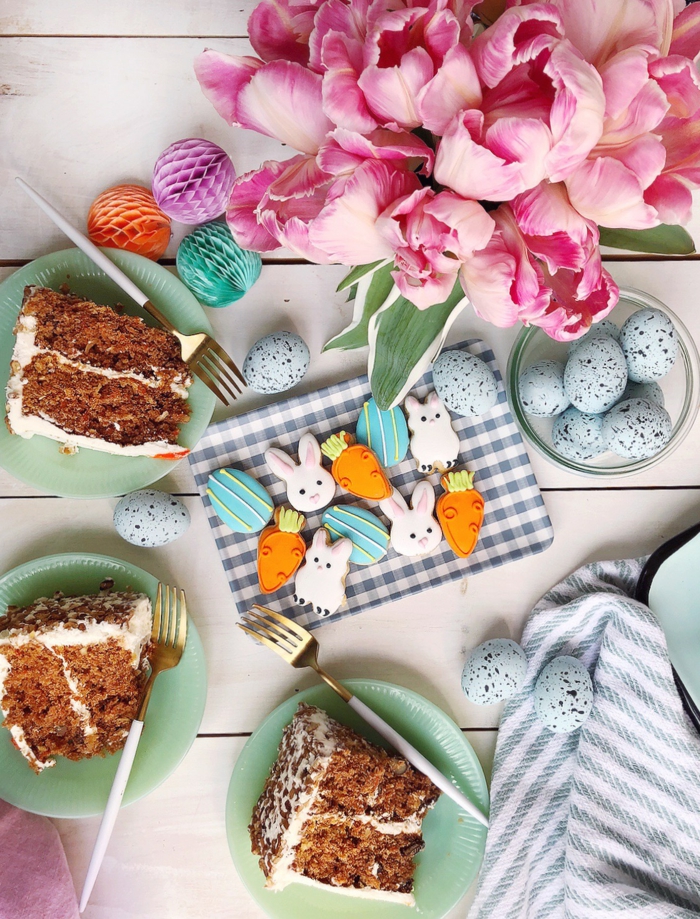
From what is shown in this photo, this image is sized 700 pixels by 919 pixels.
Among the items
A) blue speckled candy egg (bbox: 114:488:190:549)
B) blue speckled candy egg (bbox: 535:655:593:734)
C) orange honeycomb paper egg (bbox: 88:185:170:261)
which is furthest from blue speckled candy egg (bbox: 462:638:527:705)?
orange honeycomb paper egg (bbox: 88:185:170:261)

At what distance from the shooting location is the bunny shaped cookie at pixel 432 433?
82cm

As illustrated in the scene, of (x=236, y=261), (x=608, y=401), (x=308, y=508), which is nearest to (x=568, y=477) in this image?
(x=608, y=401)

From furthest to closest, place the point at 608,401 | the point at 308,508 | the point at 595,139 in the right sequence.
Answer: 1. the point at 308,508
2. the point at 608,401
3. the point at 595,139

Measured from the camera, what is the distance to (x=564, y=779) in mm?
854

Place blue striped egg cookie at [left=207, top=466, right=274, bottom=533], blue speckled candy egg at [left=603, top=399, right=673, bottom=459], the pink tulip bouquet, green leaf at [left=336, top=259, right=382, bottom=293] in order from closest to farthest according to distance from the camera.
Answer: the pink tulip bouquet → green leaf at [left=336, top=259, right=382, bottom=293] → blue speckled candy egg at [left=603, top=399, right=673, bottom=459] → blue striped egg cookie at [left=207, top=466, right=274, bottom=533]

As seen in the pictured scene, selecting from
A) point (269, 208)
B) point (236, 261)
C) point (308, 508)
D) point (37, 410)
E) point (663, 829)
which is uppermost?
point (269, 208)

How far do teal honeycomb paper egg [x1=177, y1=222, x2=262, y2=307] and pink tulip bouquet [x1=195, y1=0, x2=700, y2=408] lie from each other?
384 millimetres

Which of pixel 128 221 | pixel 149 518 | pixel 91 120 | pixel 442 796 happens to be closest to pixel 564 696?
pixel 442 796

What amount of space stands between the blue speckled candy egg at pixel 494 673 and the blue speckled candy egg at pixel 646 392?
1.01 ft

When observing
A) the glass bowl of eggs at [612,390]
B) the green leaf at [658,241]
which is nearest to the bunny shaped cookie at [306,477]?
the glass bowl of eggs at [612,390]

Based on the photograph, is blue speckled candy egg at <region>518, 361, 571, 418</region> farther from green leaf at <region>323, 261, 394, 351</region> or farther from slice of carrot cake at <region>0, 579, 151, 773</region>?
slice of carrot cake at <region>0, 579, 151, 773</region>

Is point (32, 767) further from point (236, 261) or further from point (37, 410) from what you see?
point (236, 261)

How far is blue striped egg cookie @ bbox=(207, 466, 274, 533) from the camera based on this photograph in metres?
0.82

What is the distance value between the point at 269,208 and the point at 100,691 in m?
0.61
